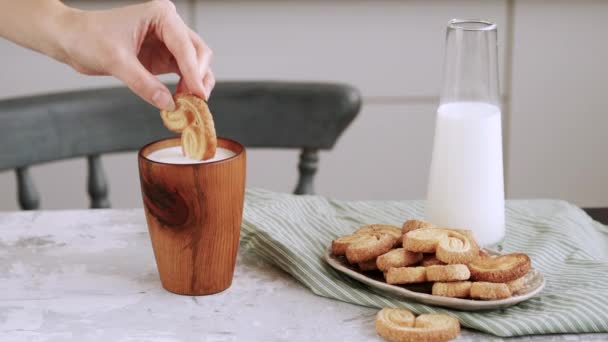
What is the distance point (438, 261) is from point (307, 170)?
0.53 metres

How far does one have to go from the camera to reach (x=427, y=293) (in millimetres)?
845

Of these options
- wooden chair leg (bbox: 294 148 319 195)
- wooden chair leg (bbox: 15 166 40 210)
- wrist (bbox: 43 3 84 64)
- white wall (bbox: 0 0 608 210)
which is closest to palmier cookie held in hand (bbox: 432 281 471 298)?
wrist (bbox: 43 3 84 64)

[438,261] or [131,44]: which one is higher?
[131,44]

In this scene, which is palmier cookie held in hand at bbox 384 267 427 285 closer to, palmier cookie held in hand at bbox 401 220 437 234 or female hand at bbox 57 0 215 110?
palmier cookie held in hand at bbox 401 220 437 234

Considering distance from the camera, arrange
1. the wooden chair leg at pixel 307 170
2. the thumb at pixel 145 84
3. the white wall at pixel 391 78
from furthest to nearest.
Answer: the white wall at pixel 391 78 < the wooden chair leg at pixel 307 170 < the thumb at pixel 145 84

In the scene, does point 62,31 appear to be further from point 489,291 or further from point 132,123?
point 489,291

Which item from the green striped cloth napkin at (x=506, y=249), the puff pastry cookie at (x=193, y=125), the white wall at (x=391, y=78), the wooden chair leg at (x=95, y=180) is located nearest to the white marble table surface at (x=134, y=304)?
the green striped cloth napkin at (x=506, y=249)

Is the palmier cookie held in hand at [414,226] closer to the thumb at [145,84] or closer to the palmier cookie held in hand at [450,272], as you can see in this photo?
the palmier cookie held in hand at [450,272]

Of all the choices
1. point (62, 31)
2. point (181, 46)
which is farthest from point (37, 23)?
point (181, 46)

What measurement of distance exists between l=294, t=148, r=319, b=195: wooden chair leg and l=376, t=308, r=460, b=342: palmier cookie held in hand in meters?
0.56

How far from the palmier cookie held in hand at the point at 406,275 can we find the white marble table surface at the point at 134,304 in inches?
1.5

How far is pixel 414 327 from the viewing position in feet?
2.63

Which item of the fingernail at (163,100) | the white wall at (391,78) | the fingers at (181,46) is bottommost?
the white wall at (391,78)

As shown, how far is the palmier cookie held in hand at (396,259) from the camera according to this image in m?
0.86
